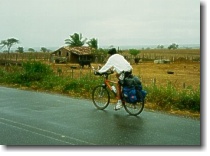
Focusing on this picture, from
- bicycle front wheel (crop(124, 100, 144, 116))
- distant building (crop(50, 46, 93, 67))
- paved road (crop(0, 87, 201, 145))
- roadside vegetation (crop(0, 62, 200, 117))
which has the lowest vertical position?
paved road (crop(0, 87, 201, 145))

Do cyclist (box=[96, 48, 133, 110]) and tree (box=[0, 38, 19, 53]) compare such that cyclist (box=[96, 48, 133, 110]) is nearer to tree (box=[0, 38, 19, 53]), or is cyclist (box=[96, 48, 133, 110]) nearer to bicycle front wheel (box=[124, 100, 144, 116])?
bicycle front wheel (box=[124, 100, 144, 116])

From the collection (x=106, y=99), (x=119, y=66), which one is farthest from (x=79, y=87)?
(x=119, y=66)

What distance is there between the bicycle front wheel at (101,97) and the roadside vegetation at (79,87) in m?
1.32

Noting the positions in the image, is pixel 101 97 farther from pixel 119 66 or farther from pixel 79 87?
pixel 79 87

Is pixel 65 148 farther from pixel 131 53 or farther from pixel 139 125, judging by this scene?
pixel 131 53

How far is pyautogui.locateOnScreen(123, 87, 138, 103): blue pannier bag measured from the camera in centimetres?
753

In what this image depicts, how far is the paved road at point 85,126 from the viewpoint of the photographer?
18.1 ft

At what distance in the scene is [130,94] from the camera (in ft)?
24.9

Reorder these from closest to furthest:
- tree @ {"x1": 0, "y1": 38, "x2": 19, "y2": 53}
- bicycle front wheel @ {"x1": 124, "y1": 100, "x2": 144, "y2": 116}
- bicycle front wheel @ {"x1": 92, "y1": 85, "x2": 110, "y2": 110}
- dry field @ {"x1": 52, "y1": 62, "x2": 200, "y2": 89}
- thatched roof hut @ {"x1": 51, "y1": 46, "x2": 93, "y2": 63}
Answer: bicycle front wheel @ {"x1": 124, "y1": 100, "x2": 144, "y2": 116}
bicycle front wheel @ {"x1": 92, "y1": 85, "x2": 110, "y2": 110}
dry field @ {"x1": 52, "y1": 62, "x2": 200, "y2": 89}
thatched roof hut @ {"x1": 51, "y1": 46, "x2": 93, "y2": 63}
tree @ {"x1": 0, "y1": 38, "x2": 19, "y2": 53}

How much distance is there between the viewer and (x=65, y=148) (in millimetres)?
5102

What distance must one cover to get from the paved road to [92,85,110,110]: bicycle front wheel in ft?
0.63

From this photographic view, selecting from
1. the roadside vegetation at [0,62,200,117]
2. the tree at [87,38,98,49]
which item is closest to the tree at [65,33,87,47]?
the tree at [87,38,98,49]

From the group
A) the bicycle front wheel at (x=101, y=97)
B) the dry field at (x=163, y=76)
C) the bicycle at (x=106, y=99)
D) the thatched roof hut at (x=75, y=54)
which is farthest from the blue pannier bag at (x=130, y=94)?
the thatched roof hut at (x=75, y=54)

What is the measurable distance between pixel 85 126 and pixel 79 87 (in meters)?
5.32
